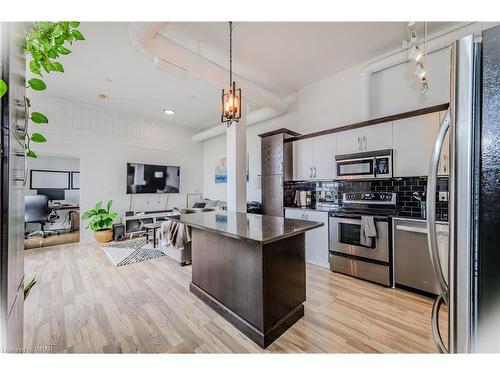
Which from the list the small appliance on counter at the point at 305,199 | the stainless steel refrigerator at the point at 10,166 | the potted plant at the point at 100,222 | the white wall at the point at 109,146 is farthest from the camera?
the potted plant at the point at 100,222

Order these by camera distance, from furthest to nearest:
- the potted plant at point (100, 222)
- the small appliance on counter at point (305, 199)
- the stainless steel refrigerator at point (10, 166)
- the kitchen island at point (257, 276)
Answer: the potted plant at point (100, 222)
the small appliance on counter at point (305, 199)
the kitchen island at point (257, 276)
the stainless steel refrigerator at point (10, 166)

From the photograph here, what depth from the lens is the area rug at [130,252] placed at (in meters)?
3.78

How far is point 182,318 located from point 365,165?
2932 mm

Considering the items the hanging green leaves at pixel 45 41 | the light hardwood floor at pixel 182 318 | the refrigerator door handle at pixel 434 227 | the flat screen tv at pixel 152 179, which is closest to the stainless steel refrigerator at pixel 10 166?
the hanging green leaves at pixel 45 41

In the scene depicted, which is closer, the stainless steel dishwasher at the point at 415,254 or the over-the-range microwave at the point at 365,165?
the stainless steel dishwasher at the point at 415,254

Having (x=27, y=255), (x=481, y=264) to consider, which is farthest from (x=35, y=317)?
(x=481, y=264)

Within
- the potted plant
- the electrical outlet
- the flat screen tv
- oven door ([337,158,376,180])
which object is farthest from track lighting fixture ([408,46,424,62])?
the potted plant

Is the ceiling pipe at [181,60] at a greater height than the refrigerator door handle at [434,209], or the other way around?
the ceiling pipe at [181,60]

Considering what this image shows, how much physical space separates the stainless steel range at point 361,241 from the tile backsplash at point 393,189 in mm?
129

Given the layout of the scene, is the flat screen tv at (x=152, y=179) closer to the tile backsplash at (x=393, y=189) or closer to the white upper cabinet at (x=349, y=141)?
the tile backsplash at (x=393, y=189)

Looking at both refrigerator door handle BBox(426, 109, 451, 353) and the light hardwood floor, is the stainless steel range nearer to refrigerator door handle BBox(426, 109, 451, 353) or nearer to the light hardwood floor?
the light hardwood floor

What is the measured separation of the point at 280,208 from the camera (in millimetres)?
3963

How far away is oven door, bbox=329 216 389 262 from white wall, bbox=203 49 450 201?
5.56ft

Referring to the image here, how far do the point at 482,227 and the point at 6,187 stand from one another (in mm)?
1755
